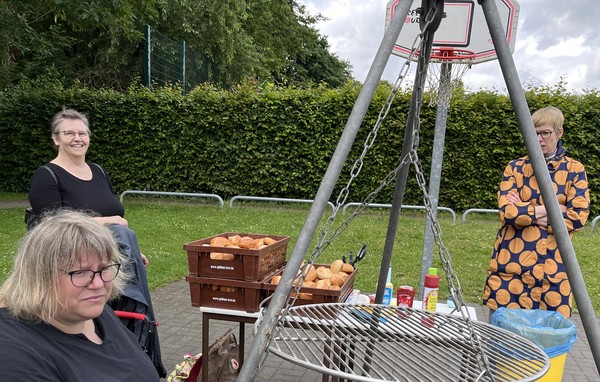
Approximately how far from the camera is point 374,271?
20.4 feet

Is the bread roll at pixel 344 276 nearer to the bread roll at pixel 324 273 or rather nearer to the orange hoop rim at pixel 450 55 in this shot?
the bread roll at pixel 324 273

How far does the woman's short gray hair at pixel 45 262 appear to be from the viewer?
1488 millimetres

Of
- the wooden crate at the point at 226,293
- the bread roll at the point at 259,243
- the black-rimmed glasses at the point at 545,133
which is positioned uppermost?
the black-rimmed glasses at the point at 545,133

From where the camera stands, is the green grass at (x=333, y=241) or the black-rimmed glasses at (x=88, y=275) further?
the green grass at (x=333, y=241)

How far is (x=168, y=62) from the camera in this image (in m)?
13.1

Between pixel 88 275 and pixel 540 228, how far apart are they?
2.29 meters

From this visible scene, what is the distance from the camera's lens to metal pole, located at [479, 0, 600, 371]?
151cm

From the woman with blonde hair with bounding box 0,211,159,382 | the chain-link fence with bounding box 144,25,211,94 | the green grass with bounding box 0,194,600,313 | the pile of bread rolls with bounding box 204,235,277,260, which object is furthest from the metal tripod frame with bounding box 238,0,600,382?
the chain-link fence with bounding box 144,25,211,94

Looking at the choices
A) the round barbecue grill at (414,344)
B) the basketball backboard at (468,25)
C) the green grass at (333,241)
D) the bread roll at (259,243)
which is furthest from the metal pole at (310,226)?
the green grass at (333,241)

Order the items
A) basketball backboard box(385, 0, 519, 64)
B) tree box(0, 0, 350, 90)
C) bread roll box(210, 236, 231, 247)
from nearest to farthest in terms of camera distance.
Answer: bread roll box(210, 236, 231, 247) < basketball backboard box(385, 0, 519, 64) < tree box(0, 0, 350, 90)

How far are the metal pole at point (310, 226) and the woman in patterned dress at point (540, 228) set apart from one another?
1.55m

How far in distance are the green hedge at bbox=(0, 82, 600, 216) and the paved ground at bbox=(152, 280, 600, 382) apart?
205 inches

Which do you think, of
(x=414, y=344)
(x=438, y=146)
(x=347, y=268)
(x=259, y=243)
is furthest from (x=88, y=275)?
(x=438, y=146)

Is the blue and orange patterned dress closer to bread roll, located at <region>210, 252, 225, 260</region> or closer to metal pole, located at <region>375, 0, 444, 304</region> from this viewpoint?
metal pole, located at <region>375, 0, 444, 304</region>
